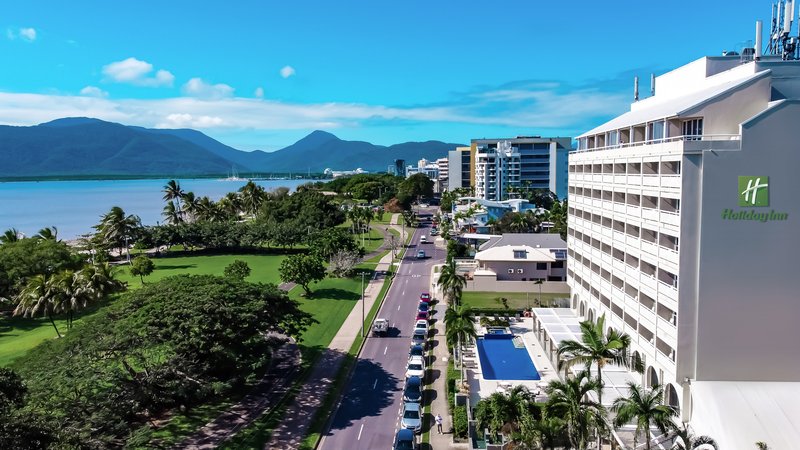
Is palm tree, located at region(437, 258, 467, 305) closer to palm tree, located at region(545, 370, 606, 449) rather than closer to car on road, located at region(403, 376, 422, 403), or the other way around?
car on road, located at region(403, 376, 422, 403)

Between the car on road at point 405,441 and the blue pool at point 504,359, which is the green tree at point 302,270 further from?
the car on road at point 405,441

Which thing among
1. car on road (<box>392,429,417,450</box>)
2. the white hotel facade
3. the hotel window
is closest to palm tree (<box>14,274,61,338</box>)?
car on road (<box>392,429,417,450</box>)

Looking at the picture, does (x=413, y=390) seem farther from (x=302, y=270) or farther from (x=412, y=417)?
(x=302, y=270)

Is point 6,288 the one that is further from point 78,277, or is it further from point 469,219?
point 469,219

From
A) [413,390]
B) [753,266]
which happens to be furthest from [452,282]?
[753,266]

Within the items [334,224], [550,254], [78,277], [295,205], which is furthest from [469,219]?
[78,277]
